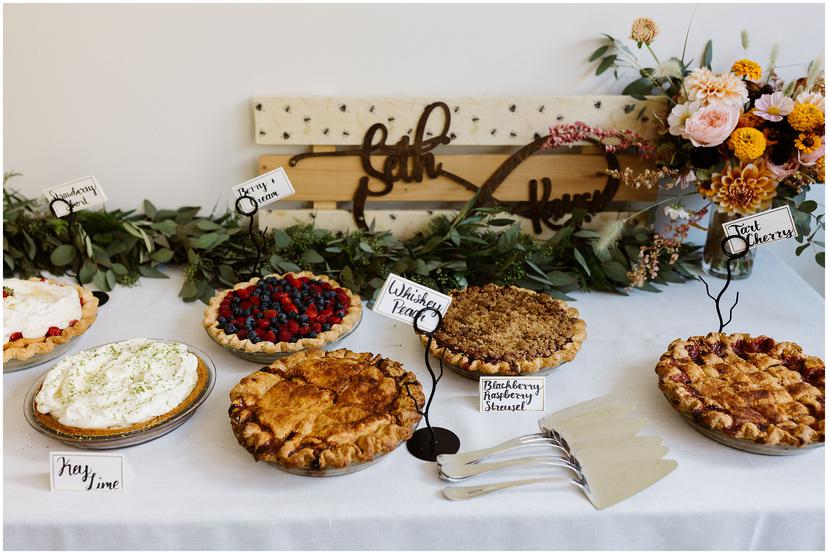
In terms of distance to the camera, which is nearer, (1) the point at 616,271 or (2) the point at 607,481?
(2) the point at 607,481

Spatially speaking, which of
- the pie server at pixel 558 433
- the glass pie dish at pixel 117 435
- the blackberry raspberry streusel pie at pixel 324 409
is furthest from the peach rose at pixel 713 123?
the glass pie dish at pixel 117 435

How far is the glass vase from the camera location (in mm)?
1923

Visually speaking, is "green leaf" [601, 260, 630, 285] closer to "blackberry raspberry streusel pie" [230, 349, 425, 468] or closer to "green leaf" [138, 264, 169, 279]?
"blackberry raspberry streusel pie" [230, 349, 425, 468]

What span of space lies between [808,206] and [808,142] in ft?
0.66

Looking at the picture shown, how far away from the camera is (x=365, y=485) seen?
118 centimetres

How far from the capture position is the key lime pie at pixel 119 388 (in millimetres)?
1215

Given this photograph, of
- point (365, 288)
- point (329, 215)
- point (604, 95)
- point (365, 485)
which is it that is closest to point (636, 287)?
point (604, 95)

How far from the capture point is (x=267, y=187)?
1.80 metres

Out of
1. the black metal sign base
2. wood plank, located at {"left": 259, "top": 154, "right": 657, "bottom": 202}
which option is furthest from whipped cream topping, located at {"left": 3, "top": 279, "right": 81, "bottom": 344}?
the black metal sign base

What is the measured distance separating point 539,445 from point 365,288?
2.55 ft

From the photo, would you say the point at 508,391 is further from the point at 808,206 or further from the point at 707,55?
the point at 707,55

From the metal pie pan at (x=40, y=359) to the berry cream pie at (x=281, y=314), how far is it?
12.6 inches

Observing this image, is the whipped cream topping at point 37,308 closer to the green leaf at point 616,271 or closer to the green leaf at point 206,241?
the green leaf at point 206,241

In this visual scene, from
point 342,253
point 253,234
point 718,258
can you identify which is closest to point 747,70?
point 718,258
